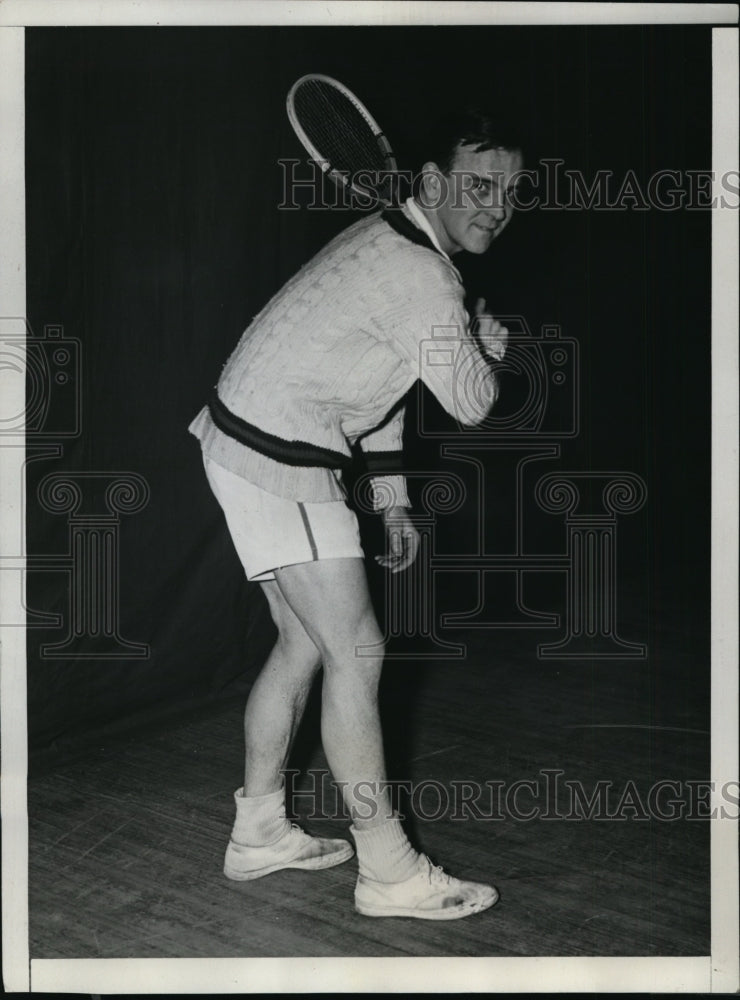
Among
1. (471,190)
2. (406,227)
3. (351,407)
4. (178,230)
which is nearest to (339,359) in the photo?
(351,407)

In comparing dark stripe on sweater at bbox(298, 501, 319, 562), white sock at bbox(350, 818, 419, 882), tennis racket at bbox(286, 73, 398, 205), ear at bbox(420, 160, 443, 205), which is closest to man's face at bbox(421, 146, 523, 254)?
ear at bbox(420, 160, 443, 205)

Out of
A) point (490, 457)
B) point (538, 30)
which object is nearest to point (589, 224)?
point (490, 457)

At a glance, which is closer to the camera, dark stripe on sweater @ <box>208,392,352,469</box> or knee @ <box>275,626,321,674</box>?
dark stripe on sweater @ <box>208,392,352,469</box>

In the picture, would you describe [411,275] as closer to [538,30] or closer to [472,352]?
[472,352]

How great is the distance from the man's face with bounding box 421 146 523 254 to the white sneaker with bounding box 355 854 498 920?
106cm

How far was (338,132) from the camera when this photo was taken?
2.37 metres

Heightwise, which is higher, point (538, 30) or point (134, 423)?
point (538, 30)

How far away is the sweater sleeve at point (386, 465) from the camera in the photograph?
7.59 feet

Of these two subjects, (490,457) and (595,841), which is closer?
(595,841)

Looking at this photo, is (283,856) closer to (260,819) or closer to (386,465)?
(260,819)

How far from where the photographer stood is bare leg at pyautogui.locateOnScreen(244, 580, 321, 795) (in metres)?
2.22

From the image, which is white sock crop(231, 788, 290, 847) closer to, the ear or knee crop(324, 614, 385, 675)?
knee crop(324, 614, 385, 675)

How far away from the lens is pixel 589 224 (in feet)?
15.6

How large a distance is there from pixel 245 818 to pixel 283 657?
1.03ft
